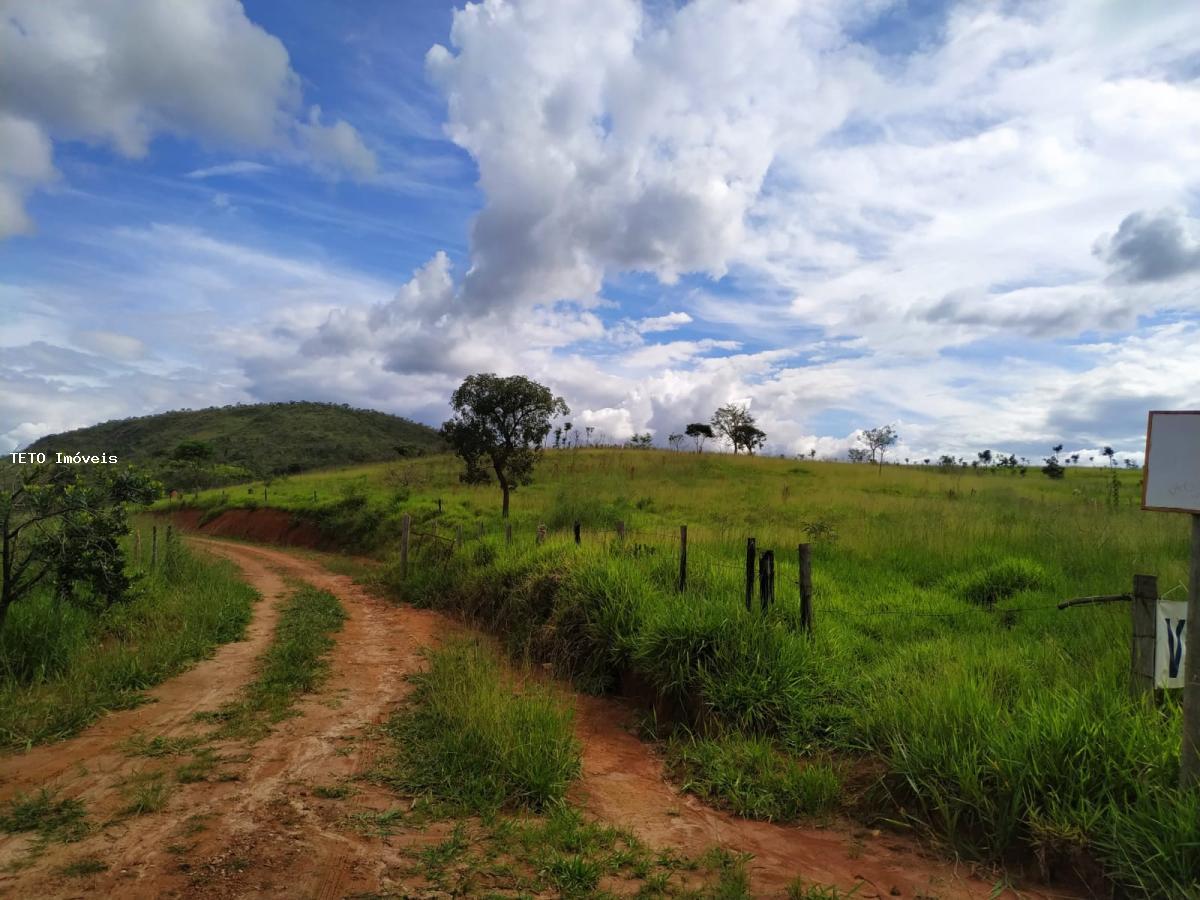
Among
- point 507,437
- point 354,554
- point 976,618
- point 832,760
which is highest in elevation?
point 507,437

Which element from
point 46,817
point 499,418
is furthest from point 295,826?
point 499,418

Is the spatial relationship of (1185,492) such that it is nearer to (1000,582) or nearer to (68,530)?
(1000,582)

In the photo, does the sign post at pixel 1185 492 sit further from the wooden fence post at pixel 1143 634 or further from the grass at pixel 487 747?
the grass at pixel 487 747

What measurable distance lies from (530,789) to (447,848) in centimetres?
90

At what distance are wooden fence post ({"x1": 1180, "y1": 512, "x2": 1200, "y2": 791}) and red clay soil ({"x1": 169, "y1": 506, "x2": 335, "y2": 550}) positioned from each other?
82.8 ft

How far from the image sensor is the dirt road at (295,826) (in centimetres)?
369

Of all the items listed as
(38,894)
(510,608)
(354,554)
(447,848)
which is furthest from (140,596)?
(354,554)

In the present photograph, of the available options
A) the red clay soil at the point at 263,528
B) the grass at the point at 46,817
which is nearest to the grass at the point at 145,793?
the grass at the point at 46,817

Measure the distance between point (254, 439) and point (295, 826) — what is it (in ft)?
264

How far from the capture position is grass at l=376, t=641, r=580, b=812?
4918mm

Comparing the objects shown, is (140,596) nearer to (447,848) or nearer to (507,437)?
(447,848)

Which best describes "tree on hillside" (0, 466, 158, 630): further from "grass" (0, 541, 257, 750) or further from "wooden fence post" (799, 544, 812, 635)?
"wooden fence post" (799, 544, 812, 635)

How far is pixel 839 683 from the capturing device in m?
6.14

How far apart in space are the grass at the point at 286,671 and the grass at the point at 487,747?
4.25ft
